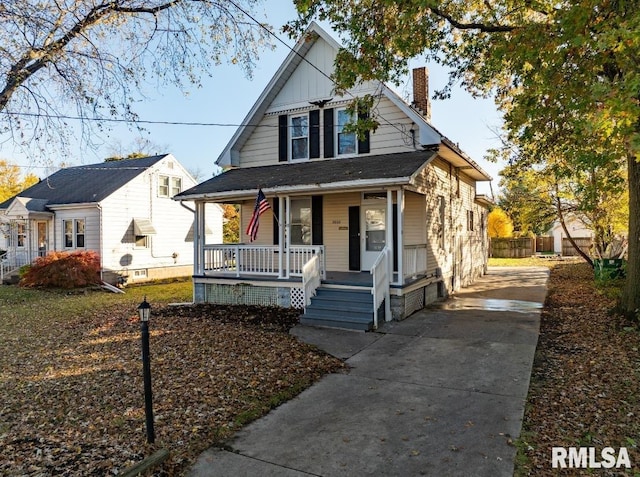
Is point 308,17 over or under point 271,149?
over

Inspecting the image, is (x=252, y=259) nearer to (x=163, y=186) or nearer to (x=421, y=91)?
(x=421, y=91)

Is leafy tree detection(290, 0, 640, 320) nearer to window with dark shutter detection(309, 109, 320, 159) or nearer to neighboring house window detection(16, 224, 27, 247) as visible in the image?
window with dark shutter detection(309, 109, 320, 159)

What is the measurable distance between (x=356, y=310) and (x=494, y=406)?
4836 millimetres

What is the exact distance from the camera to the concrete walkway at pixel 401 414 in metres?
3.79

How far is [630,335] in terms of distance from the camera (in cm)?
786

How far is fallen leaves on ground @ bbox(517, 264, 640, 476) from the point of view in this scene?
4.05m

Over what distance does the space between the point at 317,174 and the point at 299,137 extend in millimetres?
2780

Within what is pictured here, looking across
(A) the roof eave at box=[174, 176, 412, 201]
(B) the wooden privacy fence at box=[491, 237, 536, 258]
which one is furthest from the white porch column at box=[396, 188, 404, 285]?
(B) the wooden privacy fence at box=[491, 237, 536, 258]

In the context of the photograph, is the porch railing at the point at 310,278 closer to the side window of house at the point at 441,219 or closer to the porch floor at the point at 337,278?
the porch floor at the point at 337,278

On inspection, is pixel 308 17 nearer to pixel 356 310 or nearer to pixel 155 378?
→ pixel 356 310

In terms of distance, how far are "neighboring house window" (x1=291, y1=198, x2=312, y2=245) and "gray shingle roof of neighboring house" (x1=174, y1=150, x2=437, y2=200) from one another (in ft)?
3.98

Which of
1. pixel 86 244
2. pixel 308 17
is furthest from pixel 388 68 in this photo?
pixel 86 244

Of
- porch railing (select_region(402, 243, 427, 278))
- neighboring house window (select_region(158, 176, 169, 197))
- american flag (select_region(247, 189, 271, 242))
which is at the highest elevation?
neighboring house window (select_region(158, 176, 169, 197))

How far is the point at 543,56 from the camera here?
739 centimetres
